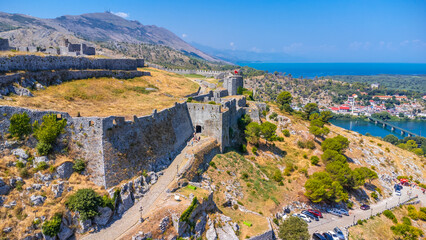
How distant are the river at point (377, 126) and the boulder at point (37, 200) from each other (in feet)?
439

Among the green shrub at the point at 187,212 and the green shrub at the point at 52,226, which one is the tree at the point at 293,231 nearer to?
the green shrub at the point at 187,212

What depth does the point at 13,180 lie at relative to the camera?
1933cm

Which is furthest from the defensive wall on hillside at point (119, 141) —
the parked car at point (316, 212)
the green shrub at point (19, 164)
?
the parked car at point (316, 212)

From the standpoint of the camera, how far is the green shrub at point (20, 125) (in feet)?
69.0

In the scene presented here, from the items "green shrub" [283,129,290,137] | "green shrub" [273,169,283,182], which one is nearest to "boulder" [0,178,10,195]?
"green shrub" [273,169,283,182]

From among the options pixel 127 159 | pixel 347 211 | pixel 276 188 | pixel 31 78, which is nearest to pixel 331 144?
pixel 347 211

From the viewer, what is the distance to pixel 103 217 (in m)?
20.3

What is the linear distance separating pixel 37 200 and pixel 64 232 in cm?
325

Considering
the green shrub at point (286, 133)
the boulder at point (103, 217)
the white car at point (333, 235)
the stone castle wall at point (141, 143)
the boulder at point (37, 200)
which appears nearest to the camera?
the boulder at point (37, 200)

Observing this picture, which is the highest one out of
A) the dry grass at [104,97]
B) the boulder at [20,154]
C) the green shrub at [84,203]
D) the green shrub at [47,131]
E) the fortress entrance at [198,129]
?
the dry grass at [104,97]

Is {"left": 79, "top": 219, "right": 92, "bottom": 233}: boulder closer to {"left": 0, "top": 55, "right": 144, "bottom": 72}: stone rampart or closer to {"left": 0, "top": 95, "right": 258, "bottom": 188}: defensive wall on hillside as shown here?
{"left": 0, "top": 95, "right": 258, "bottom": 188}: defensive wall on hillside

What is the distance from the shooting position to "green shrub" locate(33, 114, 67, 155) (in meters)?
21.2

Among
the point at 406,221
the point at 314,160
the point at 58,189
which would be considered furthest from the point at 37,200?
the point at 406,221

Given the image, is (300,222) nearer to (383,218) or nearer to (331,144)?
(383,218)
